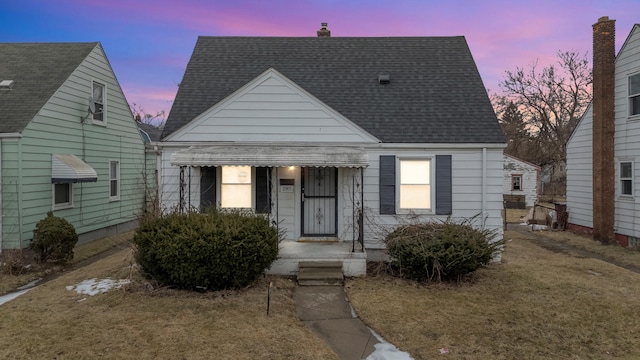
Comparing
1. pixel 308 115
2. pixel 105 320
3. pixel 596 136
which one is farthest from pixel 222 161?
pixel 596 136

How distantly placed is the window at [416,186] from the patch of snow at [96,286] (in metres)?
6.92

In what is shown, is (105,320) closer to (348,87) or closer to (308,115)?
(308,115)

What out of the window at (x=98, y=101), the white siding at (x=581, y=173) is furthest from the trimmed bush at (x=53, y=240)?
the white siding at (x=581, y=173)

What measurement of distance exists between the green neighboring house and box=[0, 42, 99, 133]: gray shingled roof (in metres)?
0.03

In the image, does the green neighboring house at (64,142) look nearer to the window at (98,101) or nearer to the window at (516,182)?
the window at (98,101)

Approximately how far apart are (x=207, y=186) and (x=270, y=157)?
2.08m

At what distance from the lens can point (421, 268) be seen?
25.5 feet

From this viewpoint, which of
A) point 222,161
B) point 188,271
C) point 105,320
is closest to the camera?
point 105,320

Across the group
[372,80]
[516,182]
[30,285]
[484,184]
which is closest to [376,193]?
[484,184]

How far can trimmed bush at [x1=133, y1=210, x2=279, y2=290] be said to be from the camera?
6.70 metres

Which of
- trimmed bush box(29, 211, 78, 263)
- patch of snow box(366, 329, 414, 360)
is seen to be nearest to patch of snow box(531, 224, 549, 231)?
patch of snow box(366, 329, 414, 360)

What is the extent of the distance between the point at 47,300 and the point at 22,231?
436cm

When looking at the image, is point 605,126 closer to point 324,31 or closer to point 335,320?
point 324,31

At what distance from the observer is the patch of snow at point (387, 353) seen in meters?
4.78
